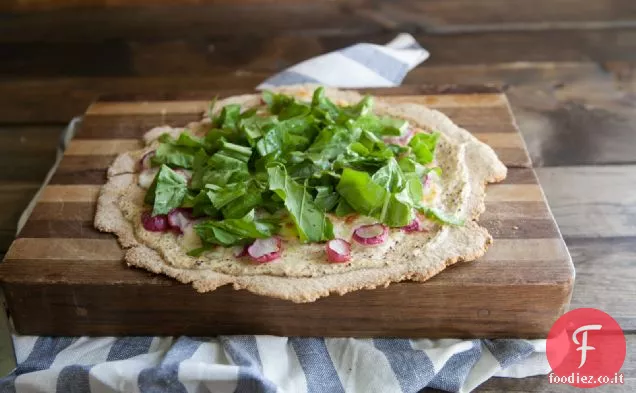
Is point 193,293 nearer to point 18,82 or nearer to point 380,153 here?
point 380,153

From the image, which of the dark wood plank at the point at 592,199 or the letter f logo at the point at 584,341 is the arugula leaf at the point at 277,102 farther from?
the letter f logo at the point at 584,341

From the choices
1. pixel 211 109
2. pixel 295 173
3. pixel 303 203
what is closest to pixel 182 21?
pixel 211 109

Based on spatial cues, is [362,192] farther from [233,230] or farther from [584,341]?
[584,341]

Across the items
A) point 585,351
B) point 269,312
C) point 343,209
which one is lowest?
point 585,351

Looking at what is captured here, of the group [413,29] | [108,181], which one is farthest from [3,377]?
[413,29]

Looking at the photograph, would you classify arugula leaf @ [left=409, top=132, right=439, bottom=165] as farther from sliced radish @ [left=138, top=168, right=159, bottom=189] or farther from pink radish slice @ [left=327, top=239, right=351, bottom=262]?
sliced radish @ [left=138, top=168, right=159, bottom=189]

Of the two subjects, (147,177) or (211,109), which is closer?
(147,177)
